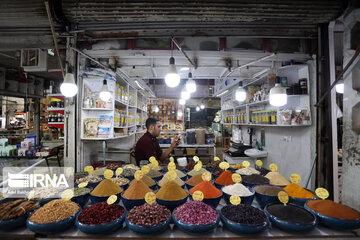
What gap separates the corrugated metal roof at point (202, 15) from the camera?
2.10 m

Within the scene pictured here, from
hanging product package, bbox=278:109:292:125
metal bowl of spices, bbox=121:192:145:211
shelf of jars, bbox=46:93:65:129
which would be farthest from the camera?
shelf of jars, bbox=46:93:65:129

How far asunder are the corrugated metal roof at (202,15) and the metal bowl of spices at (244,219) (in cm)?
228

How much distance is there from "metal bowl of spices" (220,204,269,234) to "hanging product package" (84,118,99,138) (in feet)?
8.89

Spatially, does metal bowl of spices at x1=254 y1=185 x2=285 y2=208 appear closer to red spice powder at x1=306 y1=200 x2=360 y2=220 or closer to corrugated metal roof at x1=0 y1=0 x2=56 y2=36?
red spice powder at x1=306 y1=200 x2=360 y2=220

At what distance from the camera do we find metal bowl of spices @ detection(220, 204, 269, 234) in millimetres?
1234

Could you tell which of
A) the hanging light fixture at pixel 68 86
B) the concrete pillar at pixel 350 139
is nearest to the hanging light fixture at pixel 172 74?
the hanging light fixture at pixel 68 86

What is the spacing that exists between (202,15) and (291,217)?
2.41 metres

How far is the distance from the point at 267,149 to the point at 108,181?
4.08 meters

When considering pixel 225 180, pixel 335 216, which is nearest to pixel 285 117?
pixel 225 180

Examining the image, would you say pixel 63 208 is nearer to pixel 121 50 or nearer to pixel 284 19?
pixel 121 50

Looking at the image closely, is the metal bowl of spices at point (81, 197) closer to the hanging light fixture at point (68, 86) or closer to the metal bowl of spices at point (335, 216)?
the hanging light fixture at point (68, 86)

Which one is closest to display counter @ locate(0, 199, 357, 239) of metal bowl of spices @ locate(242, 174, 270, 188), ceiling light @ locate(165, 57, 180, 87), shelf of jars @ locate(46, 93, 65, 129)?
metal bowl of spices @ locate(242, 174, 270, 188)

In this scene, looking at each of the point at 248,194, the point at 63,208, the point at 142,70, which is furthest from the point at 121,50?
the point at 248,194

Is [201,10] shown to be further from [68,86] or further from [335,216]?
[335,216]
